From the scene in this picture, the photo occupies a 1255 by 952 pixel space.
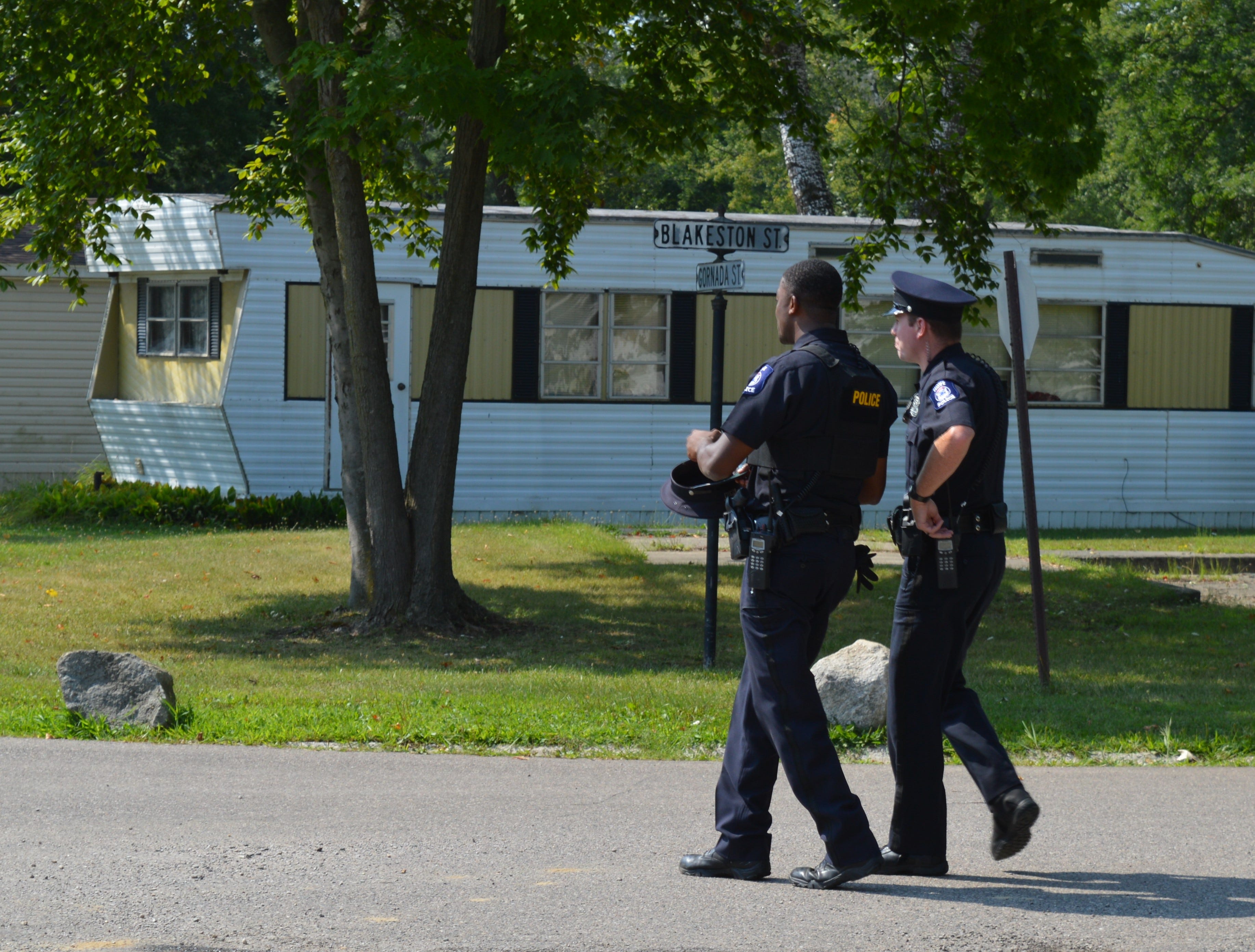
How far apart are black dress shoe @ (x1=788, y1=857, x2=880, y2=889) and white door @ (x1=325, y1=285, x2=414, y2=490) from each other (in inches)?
481

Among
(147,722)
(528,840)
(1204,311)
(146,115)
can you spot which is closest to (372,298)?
(146,115)

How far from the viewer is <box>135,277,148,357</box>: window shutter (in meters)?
18.4

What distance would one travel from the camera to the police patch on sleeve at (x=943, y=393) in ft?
15.6

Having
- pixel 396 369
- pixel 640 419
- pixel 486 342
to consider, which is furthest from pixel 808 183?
pixel 396 369

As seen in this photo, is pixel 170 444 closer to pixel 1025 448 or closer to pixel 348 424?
pixel 348 424

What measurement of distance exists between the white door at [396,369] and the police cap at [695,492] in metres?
11.9

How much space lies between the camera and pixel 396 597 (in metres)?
10.4

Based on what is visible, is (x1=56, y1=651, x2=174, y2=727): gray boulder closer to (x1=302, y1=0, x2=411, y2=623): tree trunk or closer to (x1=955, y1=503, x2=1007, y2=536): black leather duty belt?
(x1=302, y1=0, x2=411, y2=623): tree trunk

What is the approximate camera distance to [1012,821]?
15.6ft

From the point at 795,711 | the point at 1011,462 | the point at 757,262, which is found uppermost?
the point at 757,262

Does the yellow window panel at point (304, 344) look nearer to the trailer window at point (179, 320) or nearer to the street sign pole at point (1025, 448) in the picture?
the trailer window at point (179, 320)

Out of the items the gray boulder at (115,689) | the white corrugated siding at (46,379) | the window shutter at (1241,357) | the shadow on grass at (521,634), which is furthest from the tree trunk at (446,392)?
the white corrugated siding at (46,379)

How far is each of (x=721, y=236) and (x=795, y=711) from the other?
4.75m

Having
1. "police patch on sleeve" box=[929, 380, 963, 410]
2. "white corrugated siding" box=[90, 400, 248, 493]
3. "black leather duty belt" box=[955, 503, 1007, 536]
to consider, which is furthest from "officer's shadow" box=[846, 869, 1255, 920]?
"white corrugated siding" box=[90, 400, 248, 493]
